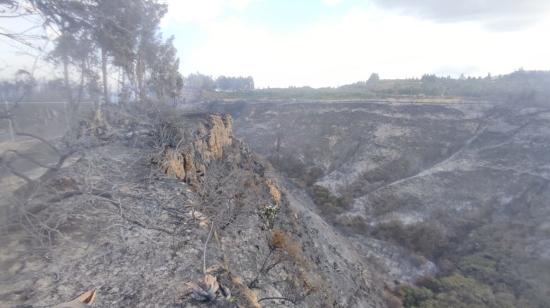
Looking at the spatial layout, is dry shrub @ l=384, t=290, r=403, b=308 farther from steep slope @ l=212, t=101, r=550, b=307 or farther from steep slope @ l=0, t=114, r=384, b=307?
steep slope @ l=212, t=101, r=550, b=307

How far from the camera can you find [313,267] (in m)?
11.3

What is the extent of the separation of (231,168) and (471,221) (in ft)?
46.7

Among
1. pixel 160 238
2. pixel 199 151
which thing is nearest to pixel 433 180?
pixel 199 151

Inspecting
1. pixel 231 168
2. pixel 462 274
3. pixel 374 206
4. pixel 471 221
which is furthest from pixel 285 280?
pixel 471 221

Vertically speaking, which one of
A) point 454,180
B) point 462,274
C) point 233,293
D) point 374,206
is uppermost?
point 233,293

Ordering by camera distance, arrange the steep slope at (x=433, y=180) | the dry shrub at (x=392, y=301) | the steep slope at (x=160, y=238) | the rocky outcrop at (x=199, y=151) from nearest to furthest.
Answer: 1. the steep slope at (x=160, y=238)
2. the rocky outcrop at (x=199, y=151)
3. the dry shrub at (x=392, y=301)
4. the steep slope at (x=433, y=180)

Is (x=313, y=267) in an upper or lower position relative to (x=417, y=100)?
lower

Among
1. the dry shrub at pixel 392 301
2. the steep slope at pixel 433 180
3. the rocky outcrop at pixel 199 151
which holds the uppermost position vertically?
the rocky outcrop at pixel 199 151

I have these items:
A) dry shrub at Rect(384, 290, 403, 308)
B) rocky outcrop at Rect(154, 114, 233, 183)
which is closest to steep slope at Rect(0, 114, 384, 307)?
rocky outcrop at Rect(154, 114, 233, 183)

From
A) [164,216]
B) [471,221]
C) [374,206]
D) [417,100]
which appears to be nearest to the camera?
[164,216]

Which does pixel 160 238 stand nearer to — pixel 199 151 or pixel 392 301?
pixel 199 151

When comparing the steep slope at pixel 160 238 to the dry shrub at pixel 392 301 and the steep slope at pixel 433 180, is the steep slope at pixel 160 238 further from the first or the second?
the steep slope at pixel 433 180

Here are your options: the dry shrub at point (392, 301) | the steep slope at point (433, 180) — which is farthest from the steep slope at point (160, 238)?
the steep slope at point (433, 180)

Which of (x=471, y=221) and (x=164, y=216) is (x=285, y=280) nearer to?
(x=164, y=216)
